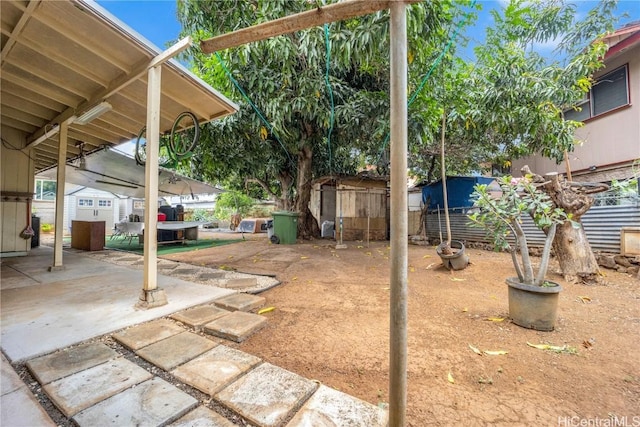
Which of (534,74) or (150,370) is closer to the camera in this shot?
(150,370)

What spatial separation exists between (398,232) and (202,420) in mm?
1242

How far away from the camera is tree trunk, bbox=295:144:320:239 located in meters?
7.83

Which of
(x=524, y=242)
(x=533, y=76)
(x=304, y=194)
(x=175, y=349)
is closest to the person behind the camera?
(x=175, y=349)

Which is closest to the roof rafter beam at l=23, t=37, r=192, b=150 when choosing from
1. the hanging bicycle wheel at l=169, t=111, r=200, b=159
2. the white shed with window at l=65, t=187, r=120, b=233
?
the hanging bicycle wheel at l=169, t=111, r=200, b=159

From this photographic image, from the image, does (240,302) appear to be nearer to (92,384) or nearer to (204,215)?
(92,384)

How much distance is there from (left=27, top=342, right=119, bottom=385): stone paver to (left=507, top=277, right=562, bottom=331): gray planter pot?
321cm

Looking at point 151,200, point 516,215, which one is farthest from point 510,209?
point 151,200

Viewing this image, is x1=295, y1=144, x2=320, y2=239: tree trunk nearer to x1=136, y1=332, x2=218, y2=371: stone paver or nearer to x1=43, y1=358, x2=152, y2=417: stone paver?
x1=136, y1=332, x2=218, y2=371: stone paver

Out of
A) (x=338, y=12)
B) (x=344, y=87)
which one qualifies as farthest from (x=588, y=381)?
(x=344, y=87)

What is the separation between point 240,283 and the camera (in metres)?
3.37

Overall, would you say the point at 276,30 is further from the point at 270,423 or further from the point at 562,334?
the point at 562,334

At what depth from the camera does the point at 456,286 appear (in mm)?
3555

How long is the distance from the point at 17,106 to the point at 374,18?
5.11 meters

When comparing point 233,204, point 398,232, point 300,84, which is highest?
point 300,84
